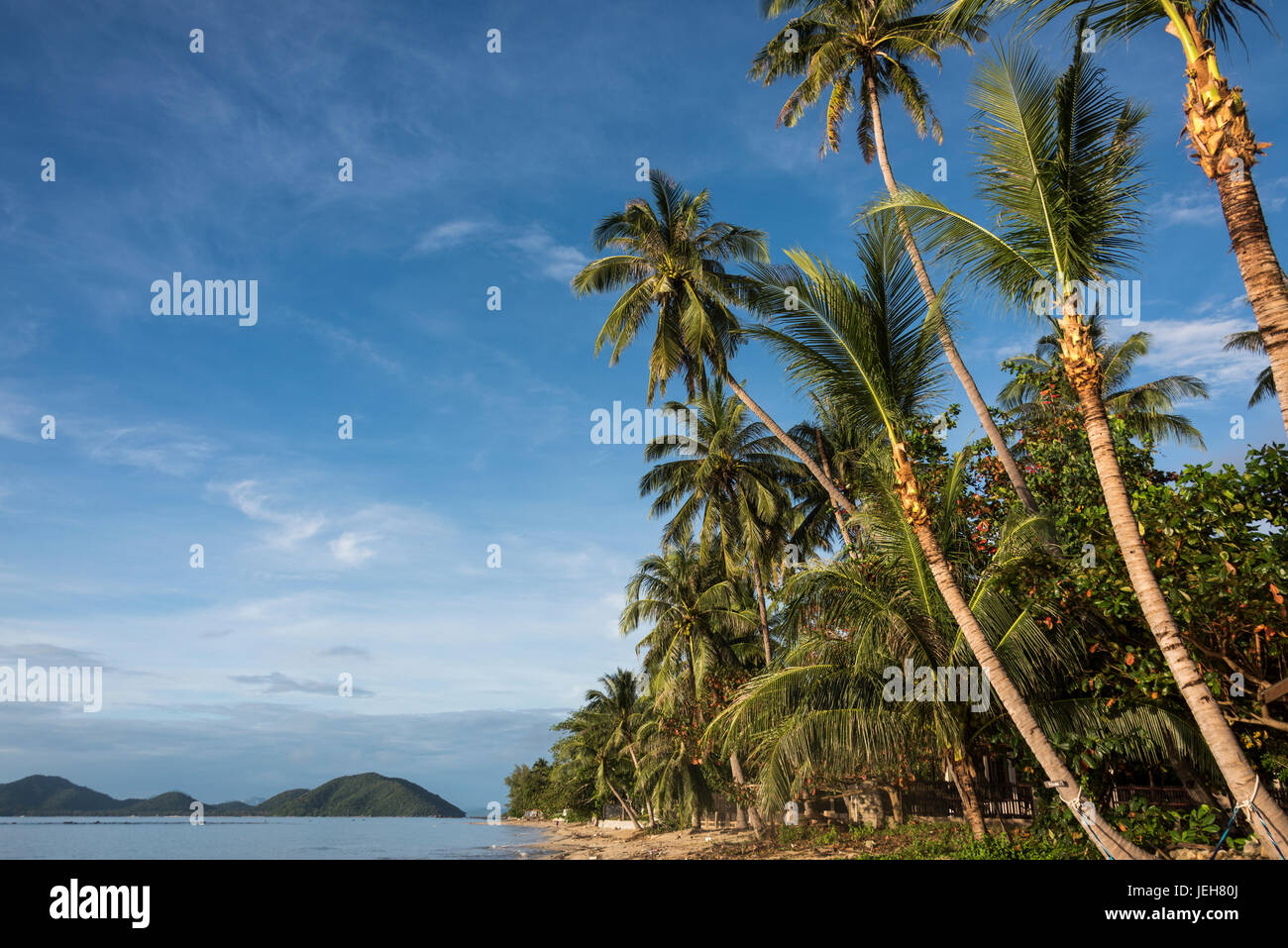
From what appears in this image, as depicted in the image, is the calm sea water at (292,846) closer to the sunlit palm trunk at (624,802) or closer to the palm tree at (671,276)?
the sunlit palm trunk at (624,802)

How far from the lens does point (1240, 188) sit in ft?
20.9

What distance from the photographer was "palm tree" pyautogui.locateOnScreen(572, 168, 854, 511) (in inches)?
829

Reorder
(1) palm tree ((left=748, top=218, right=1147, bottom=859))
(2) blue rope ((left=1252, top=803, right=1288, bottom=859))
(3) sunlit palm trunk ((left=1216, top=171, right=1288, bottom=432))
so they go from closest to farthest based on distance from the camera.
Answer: (3) sunlit palm trunk ((left=1216, top=171, right=1288, bottom=432)), (2) blue rope ((left=1252, top=803, right=1288, bottom=859)), (1) palm tree ((left=748, top=218, right=1147, bottom=859))

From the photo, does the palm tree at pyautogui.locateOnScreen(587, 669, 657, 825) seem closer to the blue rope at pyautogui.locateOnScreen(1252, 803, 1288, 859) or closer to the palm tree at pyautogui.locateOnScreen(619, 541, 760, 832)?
the palm tree at pyautogui.locateOnScreen(619, 541, 760, 832)

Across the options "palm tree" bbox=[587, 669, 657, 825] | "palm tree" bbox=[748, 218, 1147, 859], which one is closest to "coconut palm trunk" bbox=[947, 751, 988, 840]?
"palm tree" bbox=[748, 218, 1147, 859]

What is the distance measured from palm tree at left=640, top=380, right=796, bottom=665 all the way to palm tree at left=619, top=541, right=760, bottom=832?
4.84 ft

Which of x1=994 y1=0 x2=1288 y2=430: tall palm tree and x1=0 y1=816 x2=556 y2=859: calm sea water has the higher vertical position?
x1=994 y1=0 x2=1288 y2=430: tall palm tree

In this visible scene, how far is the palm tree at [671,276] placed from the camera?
829 inches

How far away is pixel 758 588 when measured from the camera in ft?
85.7

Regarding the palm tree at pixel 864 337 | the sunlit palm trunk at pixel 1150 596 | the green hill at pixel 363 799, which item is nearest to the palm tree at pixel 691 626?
the palm tree at pixel 864 337

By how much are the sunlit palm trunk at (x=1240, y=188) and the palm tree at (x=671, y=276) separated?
14.1 metres
